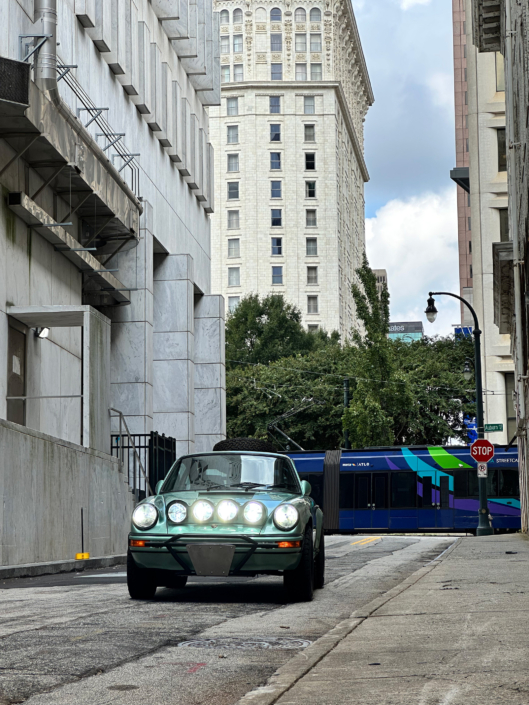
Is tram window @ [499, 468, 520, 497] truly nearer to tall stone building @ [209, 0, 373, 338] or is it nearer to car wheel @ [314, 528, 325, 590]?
car wheel @ [314, 528, 325, 590]

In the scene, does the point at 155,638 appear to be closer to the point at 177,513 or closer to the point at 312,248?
the point at 177,513

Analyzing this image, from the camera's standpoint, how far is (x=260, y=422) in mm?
65812

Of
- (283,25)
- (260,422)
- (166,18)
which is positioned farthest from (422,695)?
(283,25)

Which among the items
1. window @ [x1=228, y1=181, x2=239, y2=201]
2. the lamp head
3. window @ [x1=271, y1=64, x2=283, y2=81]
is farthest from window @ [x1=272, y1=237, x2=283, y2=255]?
the lamp head

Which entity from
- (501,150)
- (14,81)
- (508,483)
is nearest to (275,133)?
(501,150)

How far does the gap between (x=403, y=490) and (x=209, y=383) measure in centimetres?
861

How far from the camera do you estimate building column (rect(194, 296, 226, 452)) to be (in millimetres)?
36969

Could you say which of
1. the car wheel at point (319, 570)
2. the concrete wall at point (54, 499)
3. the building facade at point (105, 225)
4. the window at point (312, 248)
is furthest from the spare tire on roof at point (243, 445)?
the window at point (312, 248)

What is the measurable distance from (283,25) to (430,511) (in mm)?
84885

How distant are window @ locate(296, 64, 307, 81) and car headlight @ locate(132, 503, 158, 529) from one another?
109 meters

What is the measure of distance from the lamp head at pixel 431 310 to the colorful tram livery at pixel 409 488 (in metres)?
7.70

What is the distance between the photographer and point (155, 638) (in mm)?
6977

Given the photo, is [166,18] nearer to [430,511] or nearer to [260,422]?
[430,511]

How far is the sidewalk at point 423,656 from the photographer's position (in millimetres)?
4699
